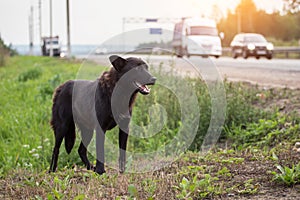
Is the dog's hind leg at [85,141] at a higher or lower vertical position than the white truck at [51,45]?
higher

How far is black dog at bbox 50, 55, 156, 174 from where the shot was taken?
4.93 meters

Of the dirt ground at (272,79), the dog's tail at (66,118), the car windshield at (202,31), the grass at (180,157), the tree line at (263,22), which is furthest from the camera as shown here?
the tree line at (263,22)

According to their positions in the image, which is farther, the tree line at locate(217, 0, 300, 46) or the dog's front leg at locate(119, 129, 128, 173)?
the tree line at locate(217, 0, 300, 46)

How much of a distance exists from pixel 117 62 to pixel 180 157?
1626 millimetres

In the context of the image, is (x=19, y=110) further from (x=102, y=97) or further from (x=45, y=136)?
(x=102, y=97)

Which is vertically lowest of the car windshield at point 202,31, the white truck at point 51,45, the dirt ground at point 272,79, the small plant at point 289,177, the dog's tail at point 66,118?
the white truck at point 51,45

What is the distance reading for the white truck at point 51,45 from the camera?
58806 mm

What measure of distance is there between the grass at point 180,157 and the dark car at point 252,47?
63.8 ft

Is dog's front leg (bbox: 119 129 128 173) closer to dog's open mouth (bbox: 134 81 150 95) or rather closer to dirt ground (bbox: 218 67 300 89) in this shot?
dog's open mouth (bbox: 134 81 150 95)

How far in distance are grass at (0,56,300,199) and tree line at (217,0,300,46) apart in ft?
174

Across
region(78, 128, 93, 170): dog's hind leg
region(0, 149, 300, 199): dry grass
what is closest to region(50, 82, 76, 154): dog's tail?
region(78, 128, 93, 170): dog's hind leg

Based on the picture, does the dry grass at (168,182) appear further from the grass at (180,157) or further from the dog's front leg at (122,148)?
the dog's front leg at (122,148)

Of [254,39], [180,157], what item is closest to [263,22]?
[254,39]


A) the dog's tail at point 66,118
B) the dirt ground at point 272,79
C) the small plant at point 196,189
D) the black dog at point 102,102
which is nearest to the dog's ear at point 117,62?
the black dog at point 102,102
